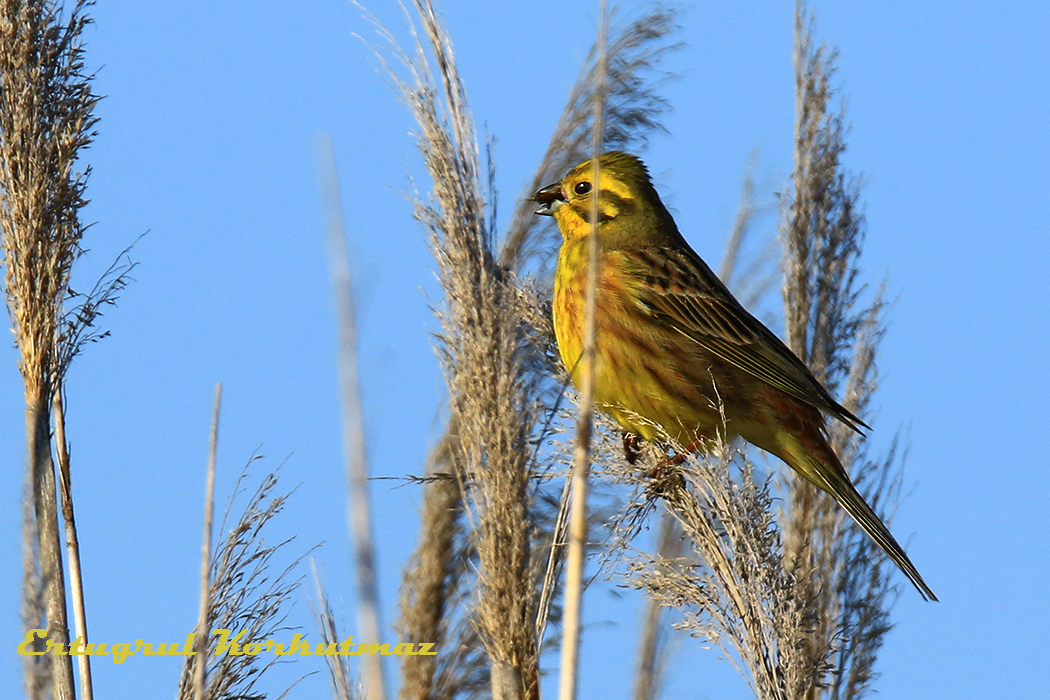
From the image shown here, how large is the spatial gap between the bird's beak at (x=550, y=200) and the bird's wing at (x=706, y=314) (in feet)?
1.80

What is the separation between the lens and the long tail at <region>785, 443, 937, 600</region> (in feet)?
10.4

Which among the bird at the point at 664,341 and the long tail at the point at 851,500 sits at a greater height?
the bird at the point at 664,341

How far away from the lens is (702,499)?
259cm

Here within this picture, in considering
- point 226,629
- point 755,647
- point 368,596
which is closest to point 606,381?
point 755,647

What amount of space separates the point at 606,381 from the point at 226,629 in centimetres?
203

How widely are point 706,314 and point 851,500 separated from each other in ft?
3.65

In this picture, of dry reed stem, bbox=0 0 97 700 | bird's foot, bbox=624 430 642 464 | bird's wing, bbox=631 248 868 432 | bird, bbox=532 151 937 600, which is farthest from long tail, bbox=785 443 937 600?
dry reed stem, bbox=0 0 97 700

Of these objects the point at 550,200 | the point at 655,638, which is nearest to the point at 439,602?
the point at 655,638

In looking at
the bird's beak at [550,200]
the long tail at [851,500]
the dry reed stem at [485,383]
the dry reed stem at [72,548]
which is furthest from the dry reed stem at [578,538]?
the bird's beak at [550,200]

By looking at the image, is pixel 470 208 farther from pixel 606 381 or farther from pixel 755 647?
pixel 606 381

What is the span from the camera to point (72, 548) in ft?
7.68

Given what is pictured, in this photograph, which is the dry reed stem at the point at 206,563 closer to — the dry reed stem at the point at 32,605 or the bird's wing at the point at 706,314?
the dry reed stem at the point at 32,605

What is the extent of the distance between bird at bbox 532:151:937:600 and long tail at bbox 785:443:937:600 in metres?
0.02

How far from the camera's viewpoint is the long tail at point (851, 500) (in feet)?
10.4
